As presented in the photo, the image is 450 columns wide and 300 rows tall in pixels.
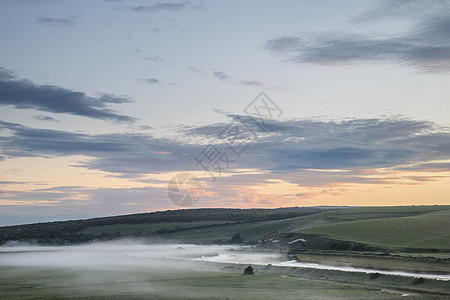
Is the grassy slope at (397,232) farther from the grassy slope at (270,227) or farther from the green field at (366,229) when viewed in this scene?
the grassy slope at (270,227)

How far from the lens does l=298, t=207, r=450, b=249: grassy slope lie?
88625 mm

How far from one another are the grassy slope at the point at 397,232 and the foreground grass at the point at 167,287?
1598 inches

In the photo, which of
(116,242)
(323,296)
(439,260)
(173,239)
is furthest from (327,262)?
(116,242)

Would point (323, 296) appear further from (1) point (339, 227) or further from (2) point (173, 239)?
(2) point (173, 239)

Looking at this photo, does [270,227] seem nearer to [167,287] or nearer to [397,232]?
[397,232]

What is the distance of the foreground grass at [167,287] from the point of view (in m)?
44.3

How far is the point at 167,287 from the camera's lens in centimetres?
5144

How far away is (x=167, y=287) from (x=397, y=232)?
65501 mm

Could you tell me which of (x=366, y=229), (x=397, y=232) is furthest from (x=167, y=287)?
(x=366, y=229)

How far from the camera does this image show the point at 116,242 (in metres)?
Result: 181

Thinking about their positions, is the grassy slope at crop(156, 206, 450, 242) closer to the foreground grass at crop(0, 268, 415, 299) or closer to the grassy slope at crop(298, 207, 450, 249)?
the grassy slope at crop(298, 207, 450, 249)

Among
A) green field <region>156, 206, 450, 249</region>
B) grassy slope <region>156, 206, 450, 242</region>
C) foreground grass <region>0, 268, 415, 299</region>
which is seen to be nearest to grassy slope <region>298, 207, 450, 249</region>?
green field <region>156, 206, 450, 249</region>

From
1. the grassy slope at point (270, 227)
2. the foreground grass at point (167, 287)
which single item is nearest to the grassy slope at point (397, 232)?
the grassy slope at point (270, 227)

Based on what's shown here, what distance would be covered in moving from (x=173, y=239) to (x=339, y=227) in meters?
75.8
